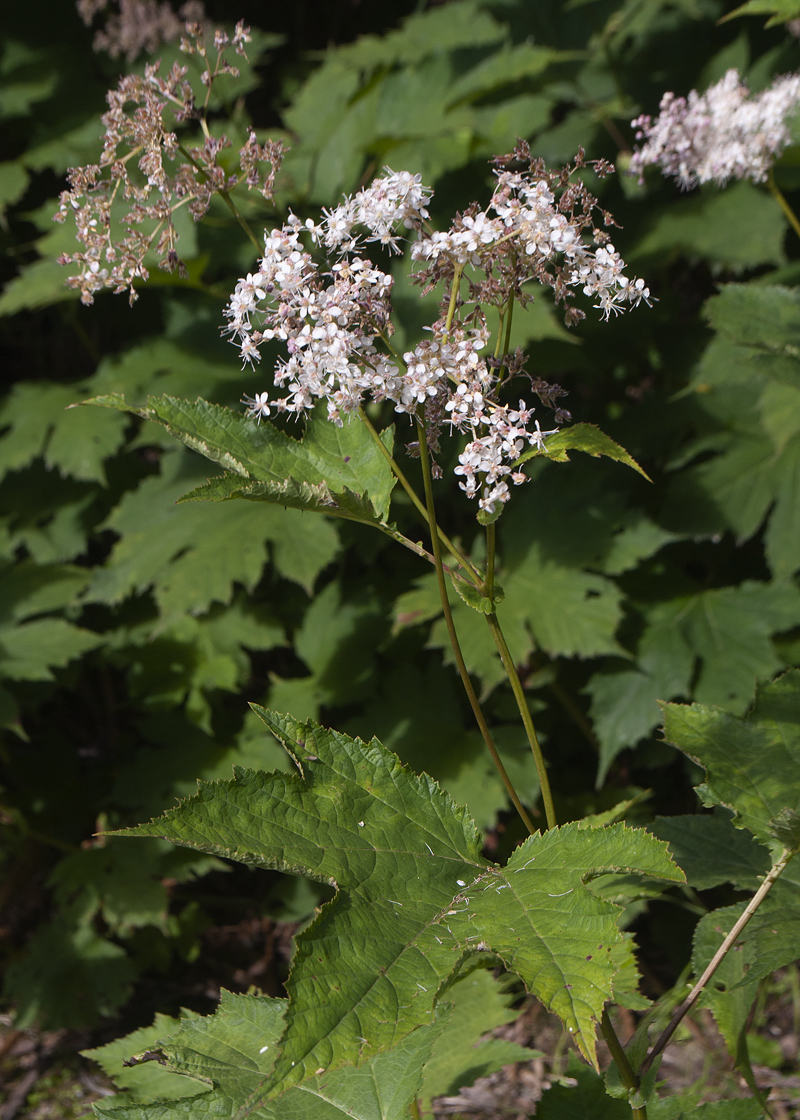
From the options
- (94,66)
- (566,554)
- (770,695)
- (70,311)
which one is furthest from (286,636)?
(94,66)

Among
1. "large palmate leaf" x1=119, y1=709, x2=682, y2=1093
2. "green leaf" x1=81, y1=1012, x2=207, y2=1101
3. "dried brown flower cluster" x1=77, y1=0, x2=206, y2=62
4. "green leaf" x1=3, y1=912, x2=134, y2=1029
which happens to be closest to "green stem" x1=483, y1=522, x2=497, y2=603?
"large palmate leaf" x1=119, y1=709, x2=682, y2=1093

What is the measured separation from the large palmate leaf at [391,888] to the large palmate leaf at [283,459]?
0.97ft

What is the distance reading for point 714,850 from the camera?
1349 mm

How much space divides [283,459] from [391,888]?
61 cm

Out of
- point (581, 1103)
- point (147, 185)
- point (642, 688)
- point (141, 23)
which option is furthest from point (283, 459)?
point (141, 23)

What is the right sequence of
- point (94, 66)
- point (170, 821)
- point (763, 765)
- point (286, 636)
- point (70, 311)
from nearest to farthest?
1. point (170, 821)
2. point (763, 765)
3. point (286, 636)
4. point (70, 311)
5. point (94, 66)

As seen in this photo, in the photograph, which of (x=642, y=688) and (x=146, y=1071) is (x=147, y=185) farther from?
(x=642, y=688)

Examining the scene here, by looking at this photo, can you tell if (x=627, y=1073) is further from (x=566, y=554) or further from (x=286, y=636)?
(x=286, y=636)

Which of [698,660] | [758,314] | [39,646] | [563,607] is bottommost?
[698,660]

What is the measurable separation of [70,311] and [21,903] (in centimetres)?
240

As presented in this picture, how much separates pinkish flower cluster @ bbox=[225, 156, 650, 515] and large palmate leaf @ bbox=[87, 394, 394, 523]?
111mm

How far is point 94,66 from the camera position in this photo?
4.31 metres

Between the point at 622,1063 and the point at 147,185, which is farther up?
the point at 147,185

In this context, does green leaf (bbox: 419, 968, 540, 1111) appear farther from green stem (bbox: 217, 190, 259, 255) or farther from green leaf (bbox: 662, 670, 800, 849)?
green stem (bbox: 217, 190, 259, 255)
